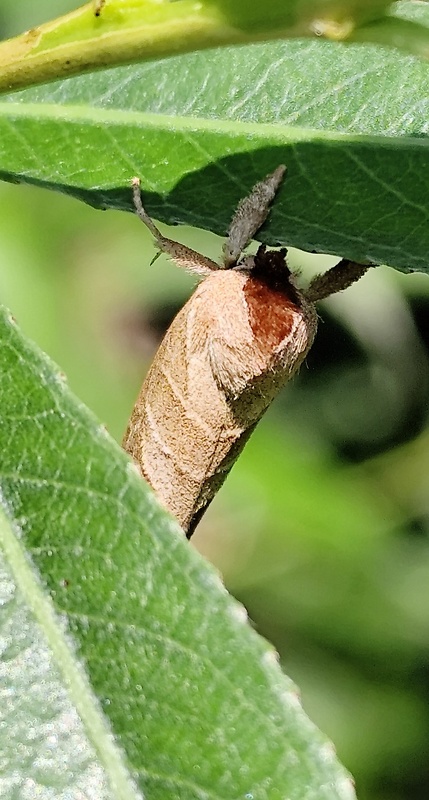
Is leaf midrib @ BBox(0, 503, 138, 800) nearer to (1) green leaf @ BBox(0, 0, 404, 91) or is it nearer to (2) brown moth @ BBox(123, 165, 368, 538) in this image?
(1) green leaf @ BBox(0, 0, 404, 91)

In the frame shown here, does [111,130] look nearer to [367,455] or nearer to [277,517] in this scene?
[277,517]

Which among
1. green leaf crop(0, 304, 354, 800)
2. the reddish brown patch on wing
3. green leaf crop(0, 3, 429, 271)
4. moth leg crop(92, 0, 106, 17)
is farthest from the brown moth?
moth leg crop(92, 0, 106, 17)

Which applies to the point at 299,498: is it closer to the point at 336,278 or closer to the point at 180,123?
the point at 336,278

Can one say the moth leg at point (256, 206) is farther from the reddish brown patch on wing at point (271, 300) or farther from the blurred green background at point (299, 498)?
the blurred green background at point (299, 498)

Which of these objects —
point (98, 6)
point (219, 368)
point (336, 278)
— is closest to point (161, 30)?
point (98, 6)

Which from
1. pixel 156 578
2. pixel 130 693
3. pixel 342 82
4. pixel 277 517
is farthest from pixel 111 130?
pixel 277 517

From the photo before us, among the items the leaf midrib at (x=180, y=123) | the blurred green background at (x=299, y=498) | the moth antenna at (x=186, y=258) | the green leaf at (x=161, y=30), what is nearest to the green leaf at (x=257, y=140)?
the leaf midrib at (x=180, y=123)
